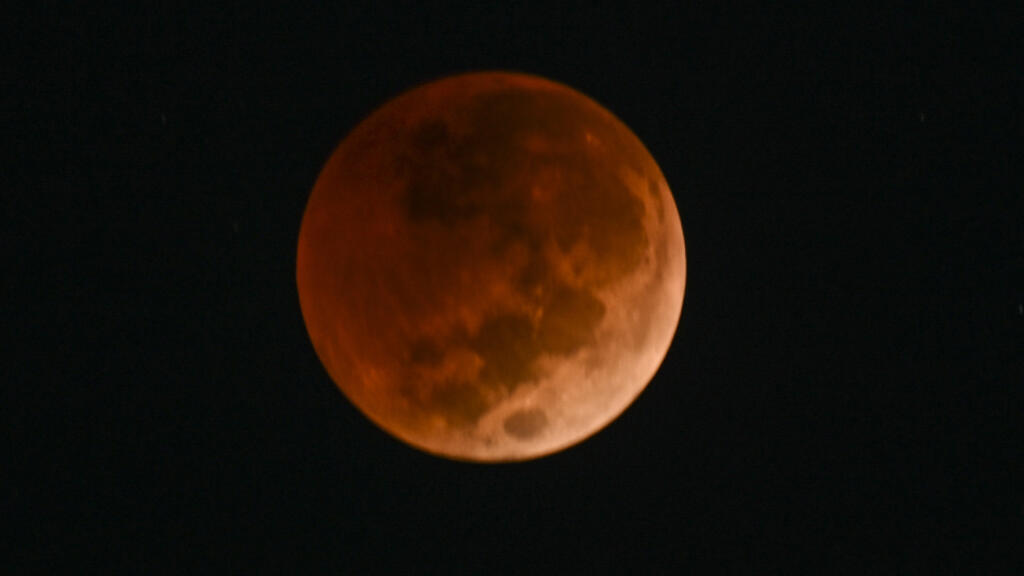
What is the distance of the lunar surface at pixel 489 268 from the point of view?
Result: 159 inches

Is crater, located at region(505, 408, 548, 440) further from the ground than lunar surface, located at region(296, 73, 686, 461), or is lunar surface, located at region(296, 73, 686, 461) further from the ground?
lunar surface, located at region(296, 73, 686, 461)

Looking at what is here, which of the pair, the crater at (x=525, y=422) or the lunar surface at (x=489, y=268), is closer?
the lunar surface at (x=489, y=268)

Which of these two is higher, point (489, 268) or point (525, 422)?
point (489, 268)

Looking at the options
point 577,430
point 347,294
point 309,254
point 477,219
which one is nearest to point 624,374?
point 577,430

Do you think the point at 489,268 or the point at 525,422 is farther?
the point at 525,422

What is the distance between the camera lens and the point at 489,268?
4.02 metres

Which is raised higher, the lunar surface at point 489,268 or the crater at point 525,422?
the lunar surface at point 489,268

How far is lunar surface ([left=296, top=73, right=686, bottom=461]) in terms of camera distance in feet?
13.3

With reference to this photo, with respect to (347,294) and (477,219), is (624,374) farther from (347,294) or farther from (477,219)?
(347,294)

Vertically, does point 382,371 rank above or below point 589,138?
below

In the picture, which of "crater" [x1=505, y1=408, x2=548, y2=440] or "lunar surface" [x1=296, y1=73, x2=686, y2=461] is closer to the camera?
"lunar surface" [x1=296, y1=73, x2=686, y2=461]

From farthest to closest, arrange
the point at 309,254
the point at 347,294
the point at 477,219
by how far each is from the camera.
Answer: the point at 309,254, the point at 347,294, the point at 477,219

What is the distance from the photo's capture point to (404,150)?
14.1 ft

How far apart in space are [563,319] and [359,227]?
1324mm
